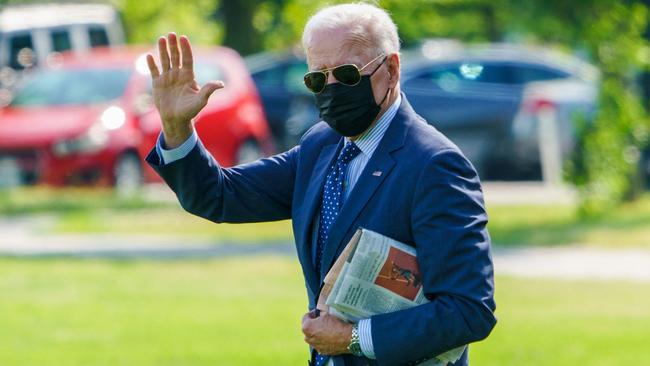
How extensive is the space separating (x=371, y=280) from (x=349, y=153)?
396mm

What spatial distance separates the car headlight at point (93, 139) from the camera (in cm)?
1952

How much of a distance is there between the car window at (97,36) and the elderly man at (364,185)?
26.7m

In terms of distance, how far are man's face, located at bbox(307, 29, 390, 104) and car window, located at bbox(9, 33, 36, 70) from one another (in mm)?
26103

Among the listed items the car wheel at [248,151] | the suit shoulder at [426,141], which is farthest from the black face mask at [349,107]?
the car wheel at [248,151]

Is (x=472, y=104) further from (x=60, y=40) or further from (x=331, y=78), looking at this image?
(x=331, y=78)

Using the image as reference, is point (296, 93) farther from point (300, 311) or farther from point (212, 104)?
point (300, 311)

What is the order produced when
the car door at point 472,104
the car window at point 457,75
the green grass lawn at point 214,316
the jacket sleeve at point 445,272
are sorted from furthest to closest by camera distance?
the car door at point 472,104 → the car window at point 457,75 → the green grass lawn at point 214,316 → the jacket sleeve at point 445,272

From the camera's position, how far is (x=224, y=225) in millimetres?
16688

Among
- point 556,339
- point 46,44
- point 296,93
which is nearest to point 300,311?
point 556,339

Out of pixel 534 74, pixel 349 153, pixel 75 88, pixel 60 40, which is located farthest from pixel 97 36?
pixel 349 153

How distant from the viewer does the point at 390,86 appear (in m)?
3.90

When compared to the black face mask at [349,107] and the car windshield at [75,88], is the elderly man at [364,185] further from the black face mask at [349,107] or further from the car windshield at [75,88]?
the car windshield at [75,88]

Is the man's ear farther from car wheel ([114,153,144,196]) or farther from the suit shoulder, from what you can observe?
car wheel ([114,153,144,196])

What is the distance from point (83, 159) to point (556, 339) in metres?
11.2
